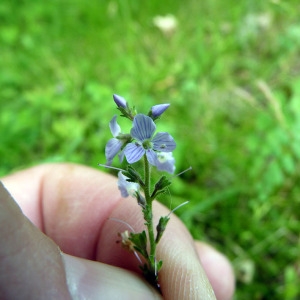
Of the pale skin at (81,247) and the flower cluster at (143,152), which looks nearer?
the pale skin at (81,247)

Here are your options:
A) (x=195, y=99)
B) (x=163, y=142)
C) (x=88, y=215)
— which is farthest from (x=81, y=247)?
(x=195, y=99)

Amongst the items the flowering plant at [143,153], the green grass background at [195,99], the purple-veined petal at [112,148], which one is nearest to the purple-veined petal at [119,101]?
the flowering plant at [143,153]

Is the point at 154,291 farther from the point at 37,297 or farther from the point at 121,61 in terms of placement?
the point at 121,61

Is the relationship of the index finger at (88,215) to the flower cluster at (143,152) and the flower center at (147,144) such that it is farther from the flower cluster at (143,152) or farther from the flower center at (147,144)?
the flower center at (147,144)

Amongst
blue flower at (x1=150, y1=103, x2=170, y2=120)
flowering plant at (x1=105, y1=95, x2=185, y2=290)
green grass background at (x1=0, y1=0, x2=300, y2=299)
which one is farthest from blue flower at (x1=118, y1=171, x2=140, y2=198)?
green grass background at (x1=0, y1=0, x2=300, y2=299)

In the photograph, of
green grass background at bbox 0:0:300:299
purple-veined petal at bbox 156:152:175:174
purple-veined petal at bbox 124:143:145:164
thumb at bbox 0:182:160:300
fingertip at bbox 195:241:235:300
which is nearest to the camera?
thumb at bbox 0:182:160:300

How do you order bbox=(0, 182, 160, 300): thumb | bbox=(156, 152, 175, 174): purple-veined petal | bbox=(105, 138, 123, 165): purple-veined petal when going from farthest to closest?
bbox=(156, 152, 175, 174): purple-veined petal < bbox=(105, 138, 123, 165): purple-veined petal < bbox=(0, 182, 160, 300): thumb

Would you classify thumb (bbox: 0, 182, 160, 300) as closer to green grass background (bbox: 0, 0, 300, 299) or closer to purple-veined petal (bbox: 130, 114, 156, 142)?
purple-veined petal (bbox: 130, 114, 156, 142)
